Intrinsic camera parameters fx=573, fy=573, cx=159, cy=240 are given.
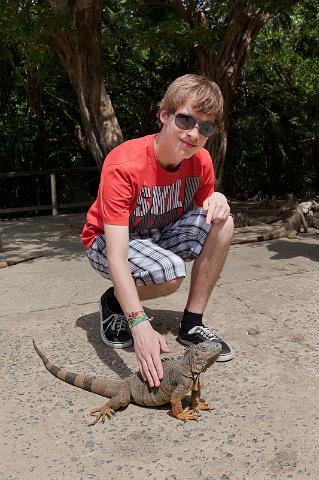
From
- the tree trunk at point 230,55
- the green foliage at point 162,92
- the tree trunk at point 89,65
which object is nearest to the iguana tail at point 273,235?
the tree trunk at point 230,55

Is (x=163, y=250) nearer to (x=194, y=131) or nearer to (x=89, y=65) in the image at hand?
(x=194, y=131)

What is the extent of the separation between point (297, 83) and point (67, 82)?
5254mm

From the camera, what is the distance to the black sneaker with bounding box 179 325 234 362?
3160mm

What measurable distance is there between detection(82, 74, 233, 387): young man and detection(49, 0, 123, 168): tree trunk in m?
4.71

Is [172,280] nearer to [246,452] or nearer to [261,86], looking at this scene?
[246,452]

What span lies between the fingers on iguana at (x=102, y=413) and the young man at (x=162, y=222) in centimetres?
26

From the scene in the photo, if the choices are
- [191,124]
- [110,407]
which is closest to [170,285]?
[110,407]

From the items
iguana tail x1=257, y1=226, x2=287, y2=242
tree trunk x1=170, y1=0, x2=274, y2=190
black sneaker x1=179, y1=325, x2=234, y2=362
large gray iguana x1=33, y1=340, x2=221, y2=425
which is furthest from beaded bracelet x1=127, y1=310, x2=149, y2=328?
tree trunk x1=170, y1=0, x2=274, y2=190

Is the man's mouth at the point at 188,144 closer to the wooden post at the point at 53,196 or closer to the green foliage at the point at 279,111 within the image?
the wooden post at the point at 53,196

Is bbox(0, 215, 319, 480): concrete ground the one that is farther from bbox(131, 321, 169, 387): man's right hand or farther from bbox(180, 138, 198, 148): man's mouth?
bbox(180, 138, 198, 148): man's mouth

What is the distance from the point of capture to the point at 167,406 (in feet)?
9.05

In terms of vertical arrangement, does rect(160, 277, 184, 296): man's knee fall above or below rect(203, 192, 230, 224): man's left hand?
below

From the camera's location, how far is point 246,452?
2.32 metres

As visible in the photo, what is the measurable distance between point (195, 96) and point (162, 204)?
677 mm
